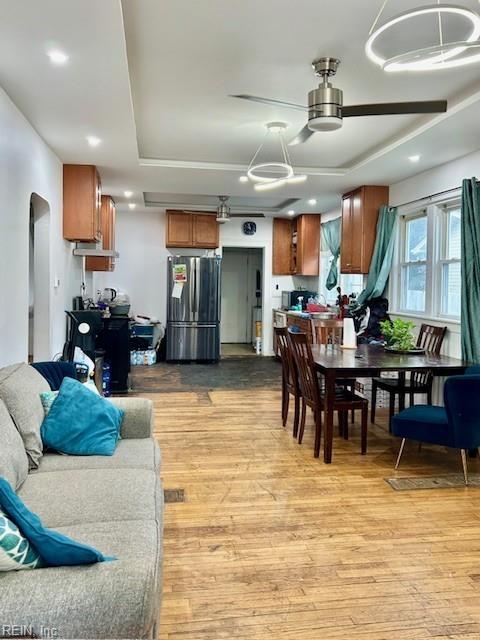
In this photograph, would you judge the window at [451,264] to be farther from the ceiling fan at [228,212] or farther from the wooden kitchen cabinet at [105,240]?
the wooden kitchen cabinet at [105,240]

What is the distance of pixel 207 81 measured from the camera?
133 inches

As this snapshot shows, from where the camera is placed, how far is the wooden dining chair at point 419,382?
4523mm

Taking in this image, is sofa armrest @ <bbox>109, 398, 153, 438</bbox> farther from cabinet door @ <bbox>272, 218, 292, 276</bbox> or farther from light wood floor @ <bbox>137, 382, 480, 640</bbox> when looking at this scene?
cabinet door @ <bbox>272, 218, 292, 276</bbox>

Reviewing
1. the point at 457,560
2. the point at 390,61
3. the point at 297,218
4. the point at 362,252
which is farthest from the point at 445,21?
the point at 297,218

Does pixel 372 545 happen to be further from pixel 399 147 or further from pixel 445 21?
pixel 399 147

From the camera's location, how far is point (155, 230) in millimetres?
8977

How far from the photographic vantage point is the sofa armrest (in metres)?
2.90

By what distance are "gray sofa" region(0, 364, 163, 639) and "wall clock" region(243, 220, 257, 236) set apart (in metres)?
Result: 6.66

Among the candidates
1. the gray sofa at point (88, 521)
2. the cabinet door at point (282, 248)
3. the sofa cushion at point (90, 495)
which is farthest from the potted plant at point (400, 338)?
the cabinet door at point (282, 248)

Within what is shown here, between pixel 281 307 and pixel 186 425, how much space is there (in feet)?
16.3

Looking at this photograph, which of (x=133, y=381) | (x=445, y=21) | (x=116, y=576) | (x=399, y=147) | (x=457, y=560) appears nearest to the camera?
(x=116, y=576)

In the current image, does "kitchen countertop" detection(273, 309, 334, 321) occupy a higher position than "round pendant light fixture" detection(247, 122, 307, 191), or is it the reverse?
"round pendant light fixture" detection(247, 122, 307, 191)

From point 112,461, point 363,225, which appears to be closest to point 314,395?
point 112,461

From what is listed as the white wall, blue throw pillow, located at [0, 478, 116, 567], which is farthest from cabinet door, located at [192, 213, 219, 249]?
blue throw pillow, located at [0, 478, 116, 567]
